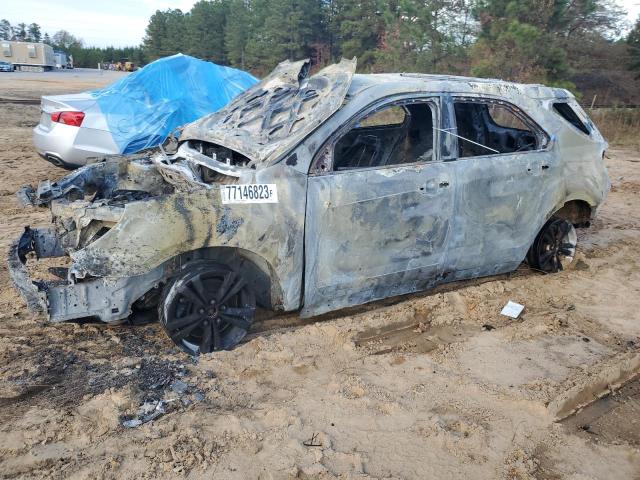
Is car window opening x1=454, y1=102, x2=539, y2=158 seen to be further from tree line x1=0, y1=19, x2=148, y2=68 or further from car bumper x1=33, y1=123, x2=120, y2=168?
tree line x1=0, y1=19, x2=148, y2=68

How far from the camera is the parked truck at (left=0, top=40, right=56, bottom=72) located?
43781 millimetres

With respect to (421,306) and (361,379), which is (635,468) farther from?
(421,306)

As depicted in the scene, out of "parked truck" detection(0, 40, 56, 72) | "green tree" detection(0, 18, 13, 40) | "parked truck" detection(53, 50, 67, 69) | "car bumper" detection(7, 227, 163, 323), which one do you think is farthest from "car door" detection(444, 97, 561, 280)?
"green tree" detection(0, 18, 13, 40)

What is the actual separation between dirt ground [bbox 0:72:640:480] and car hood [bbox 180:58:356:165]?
138 cm

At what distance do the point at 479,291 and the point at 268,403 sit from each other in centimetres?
245

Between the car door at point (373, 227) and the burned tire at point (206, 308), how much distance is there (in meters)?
0.46

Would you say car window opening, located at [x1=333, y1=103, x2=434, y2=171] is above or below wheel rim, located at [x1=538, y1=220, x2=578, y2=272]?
above

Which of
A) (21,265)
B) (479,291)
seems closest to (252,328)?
(21,265)

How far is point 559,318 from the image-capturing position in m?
4.47

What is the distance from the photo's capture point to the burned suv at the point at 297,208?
11.1 ft

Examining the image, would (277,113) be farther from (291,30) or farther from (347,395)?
(291,30)

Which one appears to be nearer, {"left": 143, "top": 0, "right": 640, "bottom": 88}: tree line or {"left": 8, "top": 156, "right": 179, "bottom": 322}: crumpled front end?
{"left": 8, "top": 156, "right": 179, "bottom": 322}: crumpled front end

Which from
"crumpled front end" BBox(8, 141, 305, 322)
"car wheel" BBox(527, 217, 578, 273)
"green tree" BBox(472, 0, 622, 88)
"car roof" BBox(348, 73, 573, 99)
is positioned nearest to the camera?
"crumpled front end" BBox(8, 141, 305, 322)

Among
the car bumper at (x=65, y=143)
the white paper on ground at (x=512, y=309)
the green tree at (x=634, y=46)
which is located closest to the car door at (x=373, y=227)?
the white paper on ground at (x=512, y=309)
